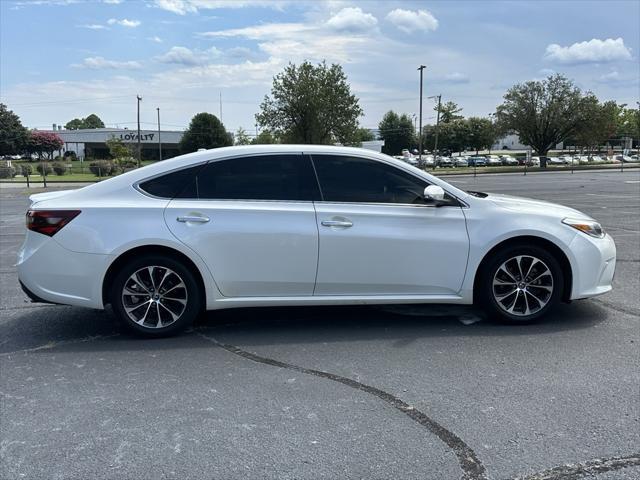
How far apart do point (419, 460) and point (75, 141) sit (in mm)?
107919

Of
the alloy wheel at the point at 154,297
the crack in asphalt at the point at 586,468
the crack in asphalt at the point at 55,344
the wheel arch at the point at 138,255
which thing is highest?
the wheel arch at the point at 138,255

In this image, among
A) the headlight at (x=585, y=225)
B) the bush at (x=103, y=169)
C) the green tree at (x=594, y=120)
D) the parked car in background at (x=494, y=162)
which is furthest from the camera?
the parked car in background at (x=494, y=162)

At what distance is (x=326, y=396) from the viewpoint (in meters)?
3.72

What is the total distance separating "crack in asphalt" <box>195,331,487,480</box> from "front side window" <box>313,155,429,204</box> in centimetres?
161

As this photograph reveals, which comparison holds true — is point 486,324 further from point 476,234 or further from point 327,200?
point 327,200

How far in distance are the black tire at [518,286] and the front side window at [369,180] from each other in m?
0.88

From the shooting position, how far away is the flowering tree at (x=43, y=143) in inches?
3465

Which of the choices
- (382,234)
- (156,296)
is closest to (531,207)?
(382,234)

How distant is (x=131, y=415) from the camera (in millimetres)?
3482

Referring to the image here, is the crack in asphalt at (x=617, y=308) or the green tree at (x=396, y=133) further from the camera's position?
the green tree at (x=396, y=133)

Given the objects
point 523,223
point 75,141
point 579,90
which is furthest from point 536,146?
point 75,141

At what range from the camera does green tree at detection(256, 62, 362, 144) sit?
51.3 metres

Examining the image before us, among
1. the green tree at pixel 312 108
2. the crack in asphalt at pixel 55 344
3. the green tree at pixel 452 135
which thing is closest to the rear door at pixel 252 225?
Answer: the crack in asphalt at pixel 55 344

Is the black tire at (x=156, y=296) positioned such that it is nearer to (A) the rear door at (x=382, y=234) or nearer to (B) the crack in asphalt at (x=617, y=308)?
(A) the rear door at (x=382, y=234)
